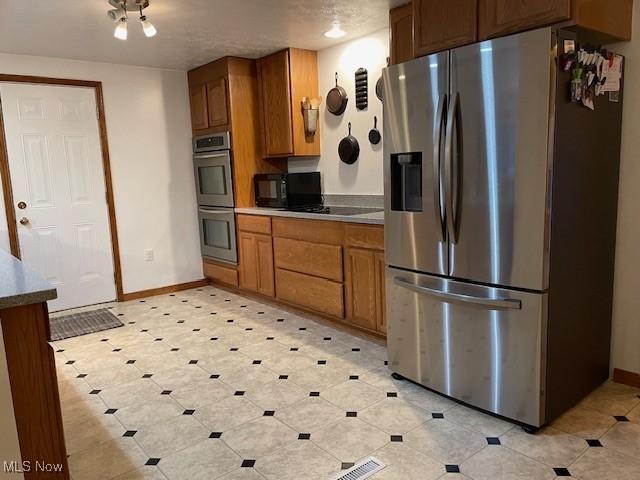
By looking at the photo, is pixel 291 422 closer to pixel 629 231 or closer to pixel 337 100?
pixel 629 231

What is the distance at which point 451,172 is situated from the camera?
2.23 m

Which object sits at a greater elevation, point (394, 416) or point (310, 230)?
point (310, 230)

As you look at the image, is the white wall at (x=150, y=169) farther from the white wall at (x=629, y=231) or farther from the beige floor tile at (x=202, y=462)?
the white wall at (x=629, y=231)

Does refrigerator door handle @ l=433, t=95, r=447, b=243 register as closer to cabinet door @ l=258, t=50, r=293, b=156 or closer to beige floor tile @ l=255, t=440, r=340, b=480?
beige floor tile @ l=255, t=440, r=340, b=480

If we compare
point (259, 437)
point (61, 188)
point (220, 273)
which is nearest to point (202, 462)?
point (259, 437)

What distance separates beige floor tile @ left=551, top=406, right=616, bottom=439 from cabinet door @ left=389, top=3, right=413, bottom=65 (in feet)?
7.12

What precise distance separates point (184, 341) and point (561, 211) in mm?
2663

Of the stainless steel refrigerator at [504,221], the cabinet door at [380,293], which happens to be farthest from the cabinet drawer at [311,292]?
the stainless steel refrigerator at [504,221]

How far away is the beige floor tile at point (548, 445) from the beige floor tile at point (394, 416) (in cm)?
40

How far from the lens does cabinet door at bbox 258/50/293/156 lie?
13.8ft

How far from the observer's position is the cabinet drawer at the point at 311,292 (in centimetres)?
358

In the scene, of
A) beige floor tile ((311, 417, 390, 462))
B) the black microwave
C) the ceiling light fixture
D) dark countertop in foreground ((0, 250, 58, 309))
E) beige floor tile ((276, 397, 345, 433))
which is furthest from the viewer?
the black microwave

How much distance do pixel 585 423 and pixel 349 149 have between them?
8.67 ft

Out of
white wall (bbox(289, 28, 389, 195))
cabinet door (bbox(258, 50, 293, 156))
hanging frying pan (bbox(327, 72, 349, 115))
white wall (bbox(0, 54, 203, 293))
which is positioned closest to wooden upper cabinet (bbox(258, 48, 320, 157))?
cabinet door (bbox(258, 50, 293, 156))
